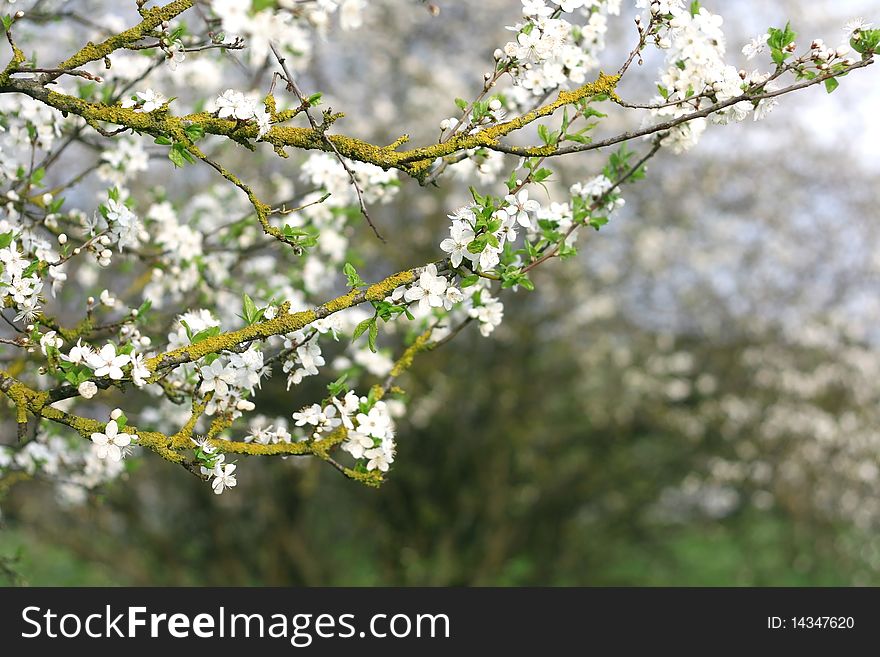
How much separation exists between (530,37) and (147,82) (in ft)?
7.39

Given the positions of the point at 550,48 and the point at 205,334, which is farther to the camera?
the point at 550,48

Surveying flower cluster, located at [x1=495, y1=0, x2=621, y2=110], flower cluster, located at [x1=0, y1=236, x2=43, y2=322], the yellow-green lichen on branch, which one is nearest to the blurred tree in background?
flower cluster, located at [x1=495, y1=0, x2=621, y2=110]

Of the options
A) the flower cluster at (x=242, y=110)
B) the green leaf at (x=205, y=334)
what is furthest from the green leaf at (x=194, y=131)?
the green leaf at (x=205, y=334)

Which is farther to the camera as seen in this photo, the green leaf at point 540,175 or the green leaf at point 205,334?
the green leaf at point 540,175

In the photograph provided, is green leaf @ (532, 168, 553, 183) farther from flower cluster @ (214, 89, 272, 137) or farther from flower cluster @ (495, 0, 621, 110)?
flower cluster @ (214, 89, 272, 137)

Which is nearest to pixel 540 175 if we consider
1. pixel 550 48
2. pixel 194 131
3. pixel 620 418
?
pixel 550 48

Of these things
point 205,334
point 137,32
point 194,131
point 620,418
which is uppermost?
point 620,418

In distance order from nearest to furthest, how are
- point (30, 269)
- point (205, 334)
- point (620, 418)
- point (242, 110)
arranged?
point (242, 110)
point (205, 334)
point (30, 269)
point (620, 418)

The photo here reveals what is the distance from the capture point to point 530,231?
3027 millimetres

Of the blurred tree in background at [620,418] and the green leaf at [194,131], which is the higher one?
the blurred tree in background at [620,418]

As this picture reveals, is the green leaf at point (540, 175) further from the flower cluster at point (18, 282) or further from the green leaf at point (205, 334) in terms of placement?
the flower cluster at point (18, 282)

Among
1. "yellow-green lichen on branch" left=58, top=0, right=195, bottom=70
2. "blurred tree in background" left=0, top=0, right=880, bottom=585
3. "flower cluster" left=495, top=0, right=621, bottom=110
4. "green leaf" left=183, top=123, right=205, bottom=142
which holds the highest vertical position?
"blurred tree in background" left=0, top=0, right=880, bottom=585

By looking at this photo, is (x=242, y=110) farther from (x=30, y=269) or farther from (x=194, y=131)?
(x=30, y=269)

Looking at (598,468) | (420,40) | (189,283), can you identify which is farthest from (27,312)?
(420,40)
